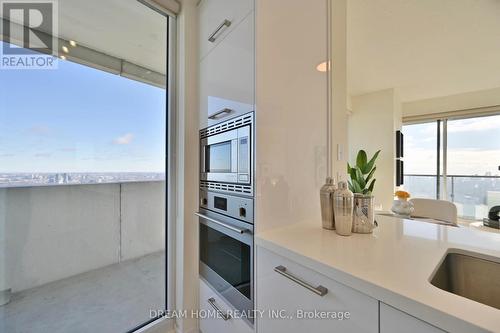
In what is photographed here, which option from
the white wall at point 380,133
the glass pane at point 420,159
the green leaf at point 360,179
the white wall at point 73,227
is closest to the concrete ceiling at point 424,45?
the white wall at point 380,133

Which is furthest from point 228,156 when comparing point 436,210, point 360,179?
point 360,179

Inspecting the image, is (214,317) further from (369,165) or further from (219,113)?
(369,165)

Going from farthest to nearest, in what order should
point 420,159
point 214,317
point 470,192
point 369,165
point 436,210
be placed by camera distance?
point 420,159, point 470,192, point 369,165, point 436,210, point 214,317

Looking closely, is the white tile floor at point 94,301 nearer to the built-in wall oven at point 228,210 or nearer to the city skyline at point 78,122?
the built-in wall oven at point 228,210

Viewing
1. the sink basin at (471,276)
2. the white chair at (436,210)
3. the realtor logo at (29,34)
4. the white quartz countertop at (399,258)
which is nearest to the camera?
the white quartz countertop at (399,258)

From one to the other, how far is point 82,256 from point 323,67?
1811 mm

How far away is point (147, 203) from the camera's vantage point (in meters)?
1.43

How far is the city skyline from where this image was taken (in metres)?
1.00

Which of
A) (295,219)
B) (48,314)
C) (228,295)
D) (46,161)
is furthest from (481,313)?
(48,314)

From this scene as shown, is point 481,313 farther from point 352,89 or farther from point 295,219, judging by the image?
point 352,89

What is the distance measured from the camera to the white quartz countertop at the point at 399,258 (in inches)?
16.4

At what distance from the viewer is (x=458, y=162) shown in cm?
364

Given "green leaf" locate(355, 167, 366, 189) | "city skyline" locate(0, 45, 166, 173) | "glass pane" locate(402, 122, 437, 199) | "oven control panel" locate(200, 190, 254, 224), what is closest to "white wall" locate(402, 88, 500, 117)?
"glass pane" locate(402, 122, 437, 199)

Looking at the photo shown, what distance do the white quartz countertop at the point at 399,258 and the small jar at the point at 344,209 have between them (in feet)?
0.12
